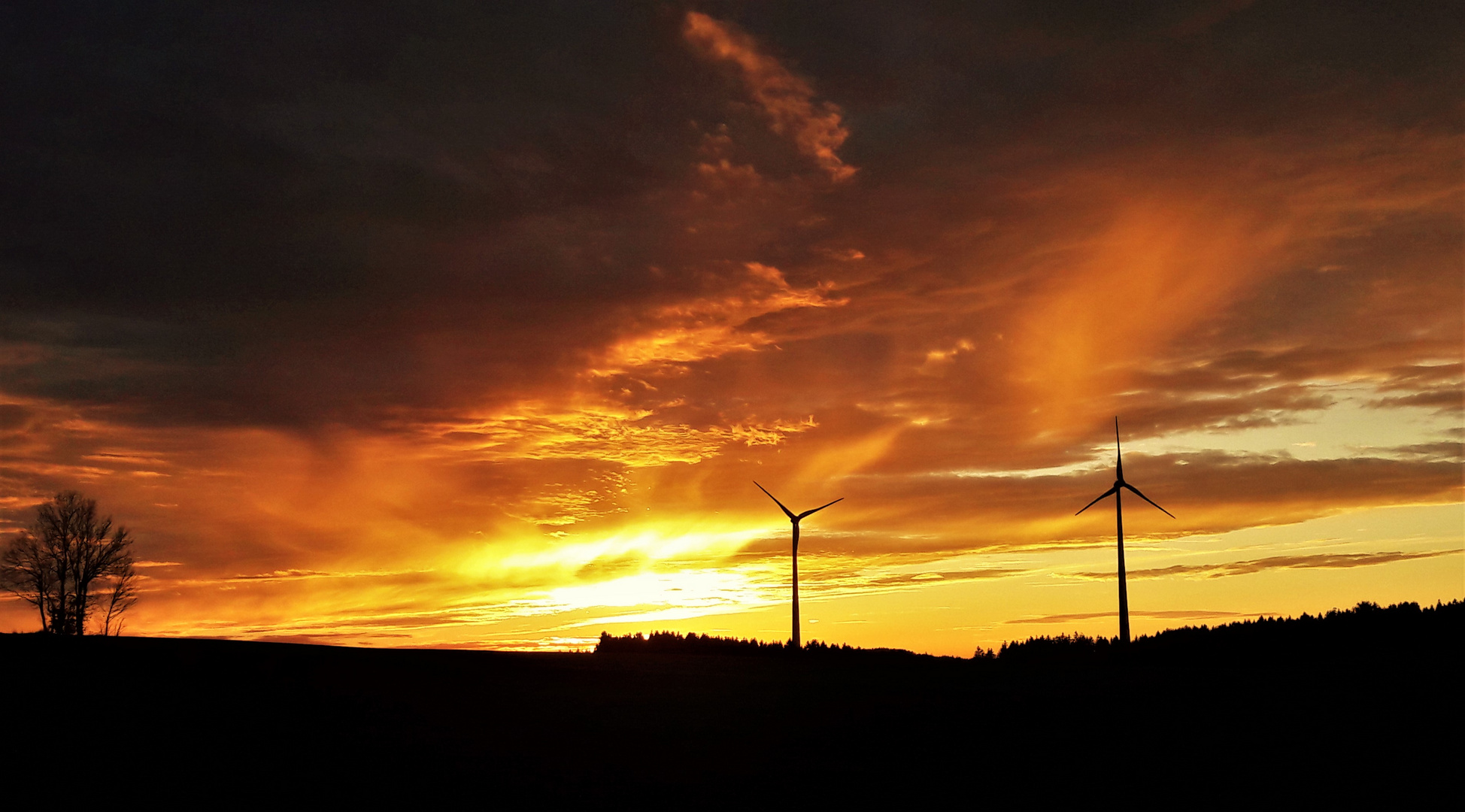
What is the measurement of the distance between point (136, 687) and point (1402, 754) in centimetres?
3987

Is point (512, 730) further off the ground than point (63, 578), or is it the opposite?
point (63, 578)

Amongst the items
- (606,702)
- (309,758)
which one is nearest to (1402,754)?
(606,702)

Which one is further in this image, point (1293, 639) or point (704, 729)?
point (1293, 639)

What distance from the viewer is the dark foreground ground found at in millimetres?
27141

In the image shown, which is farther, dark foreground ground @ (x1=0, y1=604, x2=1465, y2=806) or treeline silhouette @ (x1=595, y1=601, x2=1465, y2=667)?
treeline silhouette @ (x1=595, y1=601, x2=1465, y2=667)

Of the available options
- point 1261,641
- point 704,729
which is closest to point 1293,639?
point 1261,641

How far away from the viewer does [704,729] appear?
3572cm

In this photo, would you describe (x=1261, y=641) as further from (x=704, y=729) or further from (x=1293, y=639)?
(x=704, y=729)

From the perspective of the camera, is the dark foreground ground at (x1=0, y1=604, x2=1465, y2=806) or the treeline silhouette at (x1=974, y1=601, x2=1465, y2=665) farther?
the treeline silhouette at (x1=974, y1=601, x2=1465, y2=665)

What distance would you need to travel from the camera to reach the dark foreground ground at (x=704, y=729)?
1069 inches

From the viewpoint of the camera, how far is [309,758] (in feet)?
94.4

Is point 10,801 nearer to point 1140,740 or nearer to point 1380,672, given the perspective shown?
point 1140,740

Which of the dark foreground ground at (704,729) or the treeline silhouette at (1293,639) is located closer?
the dark foreground ground at (704,729)

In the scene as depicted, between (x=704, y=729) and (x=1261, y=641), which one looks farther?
(x=1261, y=641)
